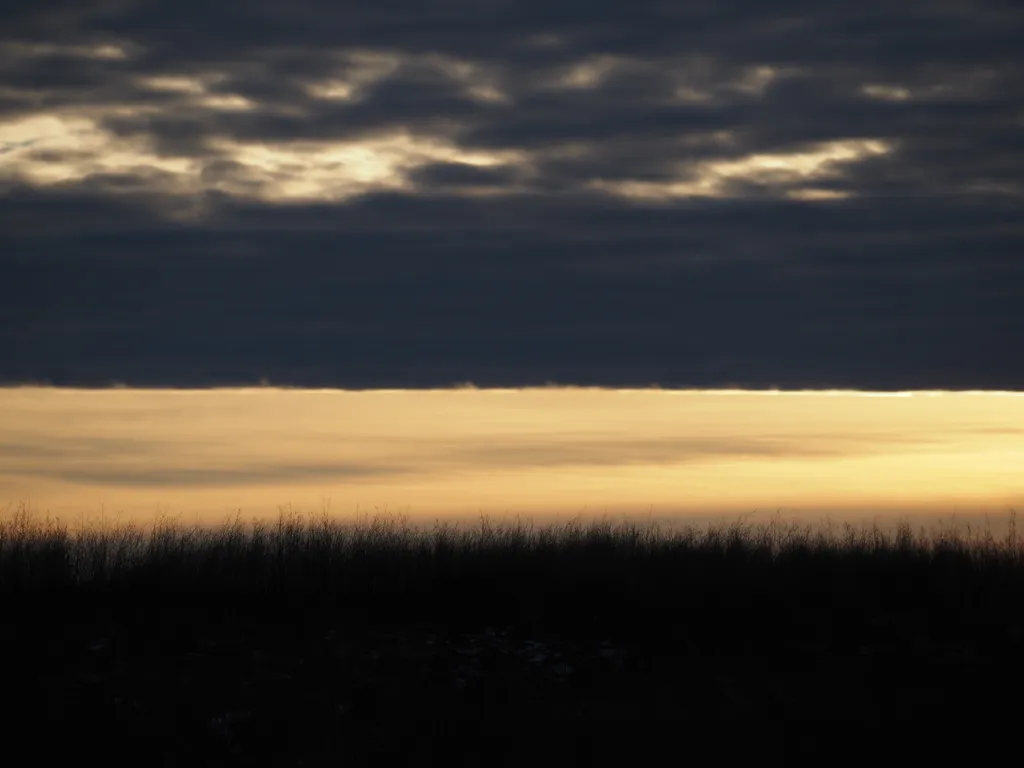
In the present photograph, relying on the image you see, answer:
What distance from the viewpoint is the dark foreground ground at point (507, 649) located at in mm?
15578

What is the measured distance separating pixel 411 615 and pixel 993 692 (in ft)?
37.8

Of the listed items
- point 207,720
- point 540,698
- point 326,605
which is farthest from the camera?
point 326,605

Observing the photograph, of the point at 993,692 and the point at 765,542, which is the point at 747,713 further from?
the point at 765,542

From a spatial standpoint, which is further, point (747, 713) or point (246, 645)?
point (246, 645)

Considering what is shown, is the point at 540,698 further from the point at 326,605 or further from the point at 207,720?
the point at 326,605

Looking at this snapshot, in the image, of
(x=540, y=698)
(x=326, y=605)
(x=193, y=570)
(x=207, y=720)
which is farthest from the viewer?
(x=193, y=570)

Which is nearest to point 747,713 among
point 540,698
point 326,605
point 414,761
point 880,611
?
point 540,698

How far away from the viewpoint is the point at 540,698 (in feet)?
57.2

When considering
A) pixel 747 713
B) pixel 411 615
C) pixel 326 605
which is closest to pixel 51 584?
pixel 326 605

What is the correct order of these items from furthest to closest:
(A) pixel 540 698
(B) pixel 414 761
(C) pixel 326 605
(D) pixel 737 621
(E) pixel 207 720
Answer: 1. (C) pixel 326 605
2. (D) pixel 737 621
3. (A) pixel 540 698
4. (E) pixel 207 720
5. (B) pixel 414 761

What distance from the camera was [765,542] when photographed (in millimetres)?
32094

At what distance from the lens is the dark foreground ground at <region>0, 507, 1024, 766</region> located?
51.1ft

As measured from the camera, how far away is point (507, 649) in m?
20.9

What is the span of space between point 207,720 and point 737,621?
36.5 feet
